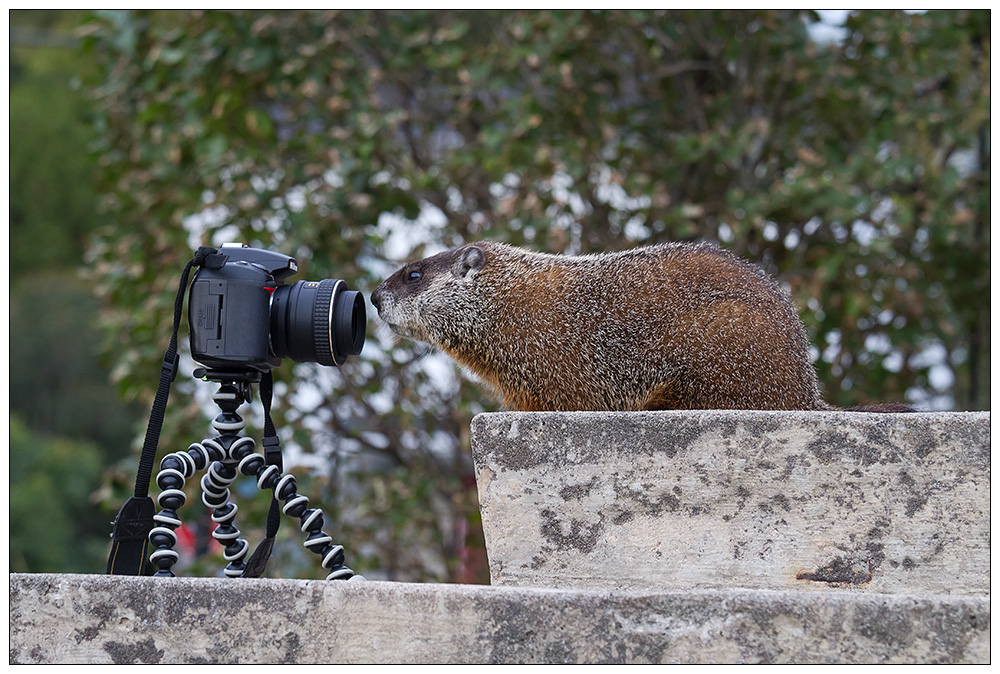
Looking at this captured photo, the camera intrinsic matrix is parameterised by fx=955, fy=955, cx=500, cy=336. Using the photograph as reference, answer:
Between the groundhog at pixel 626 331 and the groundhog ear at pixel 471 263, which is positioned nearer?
the groundhog at pixel 626 331

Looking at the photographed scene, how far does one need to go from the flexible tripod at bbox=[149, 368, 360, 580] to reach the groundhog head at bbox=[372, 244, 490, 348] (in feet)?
2.29

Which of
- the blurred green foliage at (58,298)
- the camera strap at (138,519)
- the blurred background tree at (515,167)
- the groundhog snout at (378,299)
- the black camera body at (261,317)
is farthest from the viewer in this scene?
the blurred green foliage at (58,298)

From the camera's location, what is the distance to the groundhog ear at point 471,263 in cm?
323

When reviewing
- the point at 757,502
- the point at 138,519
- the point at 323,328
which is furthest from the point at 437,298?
the point at 757,502

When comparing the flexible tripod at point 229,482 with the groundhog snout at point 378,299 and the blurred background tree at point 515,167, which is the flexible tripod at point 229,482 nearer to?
the groundhog snout at point 378,299

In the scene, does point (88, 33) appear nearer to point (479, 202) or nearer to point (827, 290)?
point (479, 202)

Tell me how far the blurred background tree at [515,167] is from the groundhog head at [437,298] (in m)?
1.32

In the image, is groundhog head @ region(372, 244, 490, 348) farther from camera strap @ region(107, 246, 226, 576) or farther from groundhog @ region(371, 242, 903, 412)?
camera strap @ region(107, 246, 226, 576)

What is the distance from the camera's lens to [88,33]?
197 inches

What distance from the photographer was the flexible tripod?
2506mm

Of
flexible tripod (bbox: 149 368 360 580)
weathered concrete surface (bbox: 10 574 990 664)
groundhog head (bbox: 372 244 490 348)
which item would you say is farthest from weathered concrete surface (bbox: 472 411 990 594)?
groundhog head (bbox: 372 244 490 348)

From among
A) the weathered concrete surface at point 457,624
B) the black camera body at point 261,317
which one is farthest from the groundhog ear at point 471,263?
the weathered concrete surface at point 457,624

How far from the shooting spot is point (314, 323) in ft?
8.58

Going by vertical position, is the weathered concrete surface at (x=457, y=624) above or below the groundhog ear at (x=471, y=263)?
below
